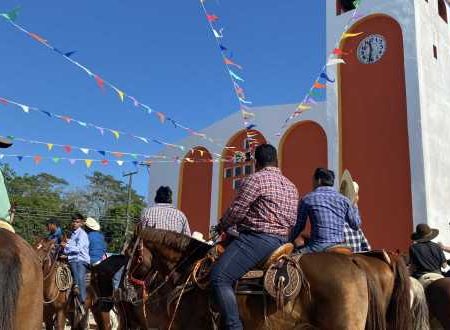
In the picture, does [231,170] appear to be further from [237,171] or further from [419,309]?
[419,309]

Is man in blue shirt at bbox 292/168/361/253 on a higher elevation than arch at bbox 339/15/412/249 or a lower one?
lower

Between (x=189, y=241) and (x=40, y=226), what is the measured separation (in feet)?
112

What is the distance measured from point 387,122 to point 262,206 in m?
11.1

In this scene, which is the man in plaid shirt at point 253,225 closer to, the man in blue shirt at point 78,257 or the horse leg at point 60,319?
the man in blue shirt at point 78,257

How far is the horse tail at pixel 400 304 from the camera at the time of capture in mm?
4008

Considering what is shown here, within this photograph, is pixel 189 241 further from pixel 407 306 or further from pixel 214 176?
pixel 214 176

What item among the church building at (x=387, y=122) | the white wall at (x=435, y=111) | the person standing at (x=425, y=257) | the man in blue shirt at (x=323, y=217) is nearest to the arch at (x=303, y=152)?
the church building at (x=387, y=122)

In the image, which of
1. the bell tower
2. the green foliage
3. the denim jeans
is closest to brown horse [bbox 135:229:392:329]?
the denim jeans

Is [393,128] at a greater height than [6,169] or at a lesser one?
lesser

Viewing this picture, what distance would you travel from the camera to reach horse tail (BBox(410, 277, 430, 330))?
4594 millimetres

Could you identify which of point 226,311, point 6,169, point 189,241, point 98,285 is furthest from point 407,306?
point 6,169

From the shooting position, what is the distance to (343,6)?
15.6 m

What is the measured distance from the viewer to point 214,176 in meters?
19.1

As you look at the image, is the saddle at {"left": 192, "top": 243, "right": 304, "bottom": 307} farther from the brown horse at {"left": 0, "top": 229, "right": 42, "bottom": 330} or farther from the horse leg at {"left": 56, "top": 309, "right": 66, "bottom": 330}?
the horse leg at {"left": 56, "top": 309, "right": 66, "bottom": 330}
